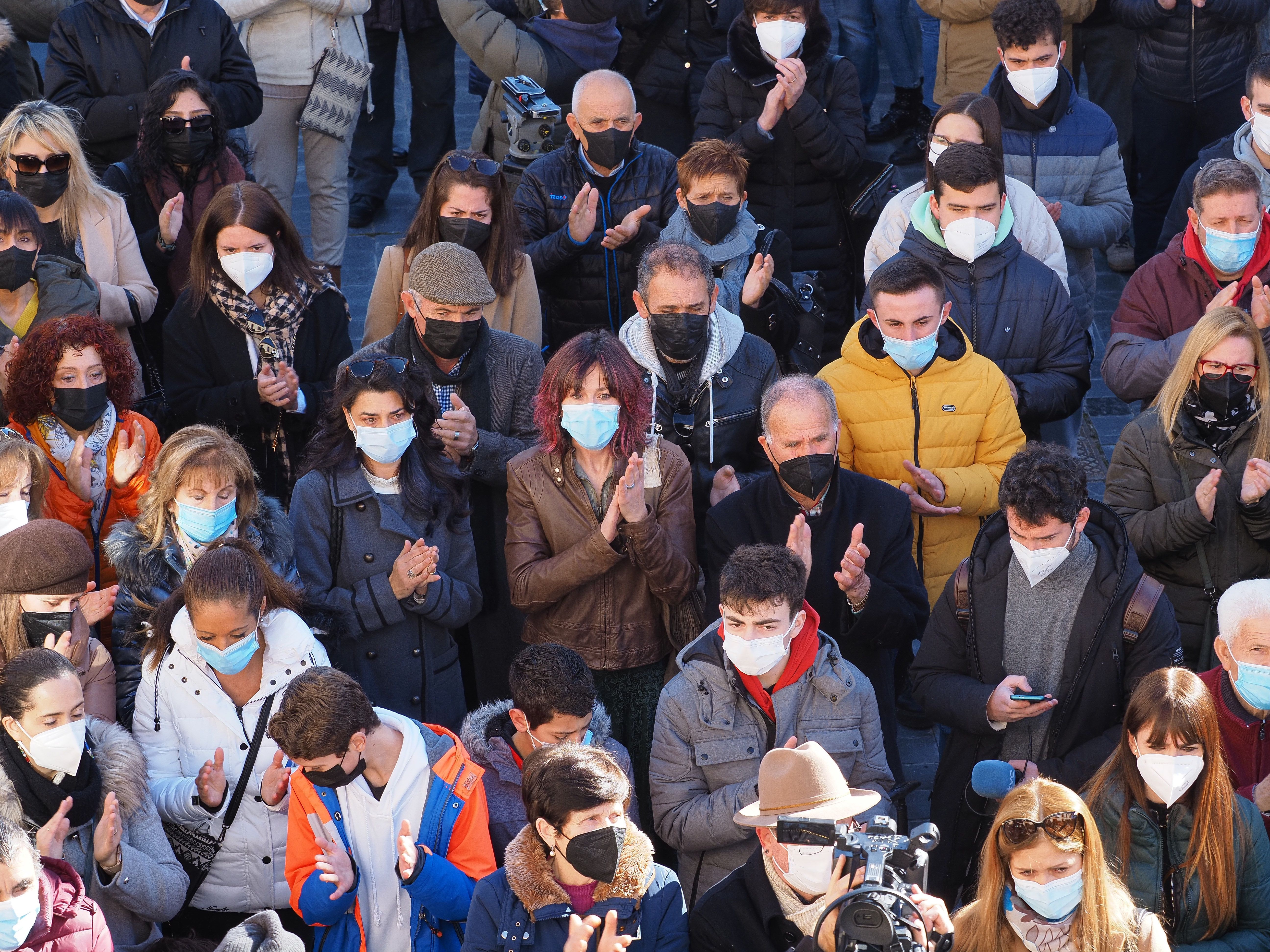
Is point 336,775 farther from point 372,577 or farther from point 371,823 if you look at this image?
point 372,577

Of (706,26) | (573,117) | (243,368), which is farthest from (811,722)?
(706,26)

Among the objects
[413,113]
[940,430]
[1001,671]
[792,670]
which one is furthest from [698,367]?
A: [413,113]

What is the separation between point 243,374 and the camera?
750 cm

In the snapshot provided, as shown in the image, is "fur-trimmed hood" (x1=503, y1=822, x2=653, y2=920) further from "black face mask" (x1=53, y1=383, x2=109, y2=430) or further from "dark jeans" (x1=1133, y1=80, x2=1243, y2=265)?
"dark jeans" (x1=1133, y1=80, x2=1243, y2=265)

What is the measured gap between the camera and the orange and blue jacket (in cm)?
523

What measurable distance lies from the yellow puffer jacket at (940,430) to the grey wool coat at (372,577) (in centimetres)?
175

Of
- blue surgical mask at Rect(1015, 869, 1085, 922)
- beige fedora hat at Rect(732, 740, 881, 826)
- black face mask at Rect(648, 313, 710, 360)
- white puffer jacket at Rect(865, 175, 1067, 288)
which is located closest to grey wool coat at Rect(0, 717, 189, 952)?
beige fedora hat at Rect(732, 740, 881, 826)

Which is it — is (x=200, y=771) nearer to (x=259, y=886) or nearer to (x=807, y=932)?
(x=259, y=886)

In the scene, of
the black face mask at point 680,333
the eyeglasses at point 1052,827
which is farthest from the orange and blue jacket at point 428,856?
the black face mask at point 680,333

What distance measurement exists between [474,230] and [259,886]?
10.1 ft

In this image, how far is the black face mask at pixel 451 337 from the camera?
23.0 ft

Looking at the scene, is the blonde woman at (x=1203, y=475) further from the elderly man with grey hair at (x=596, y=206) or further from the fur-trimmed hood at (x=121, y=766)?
the fur-trimmed hood at (x=121, y=766)

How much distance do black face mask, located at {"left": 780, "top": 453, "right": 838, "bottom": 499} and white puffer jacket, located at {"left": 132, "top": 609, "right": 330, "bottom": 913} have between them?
187 cm

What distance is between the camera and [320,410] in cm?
754
